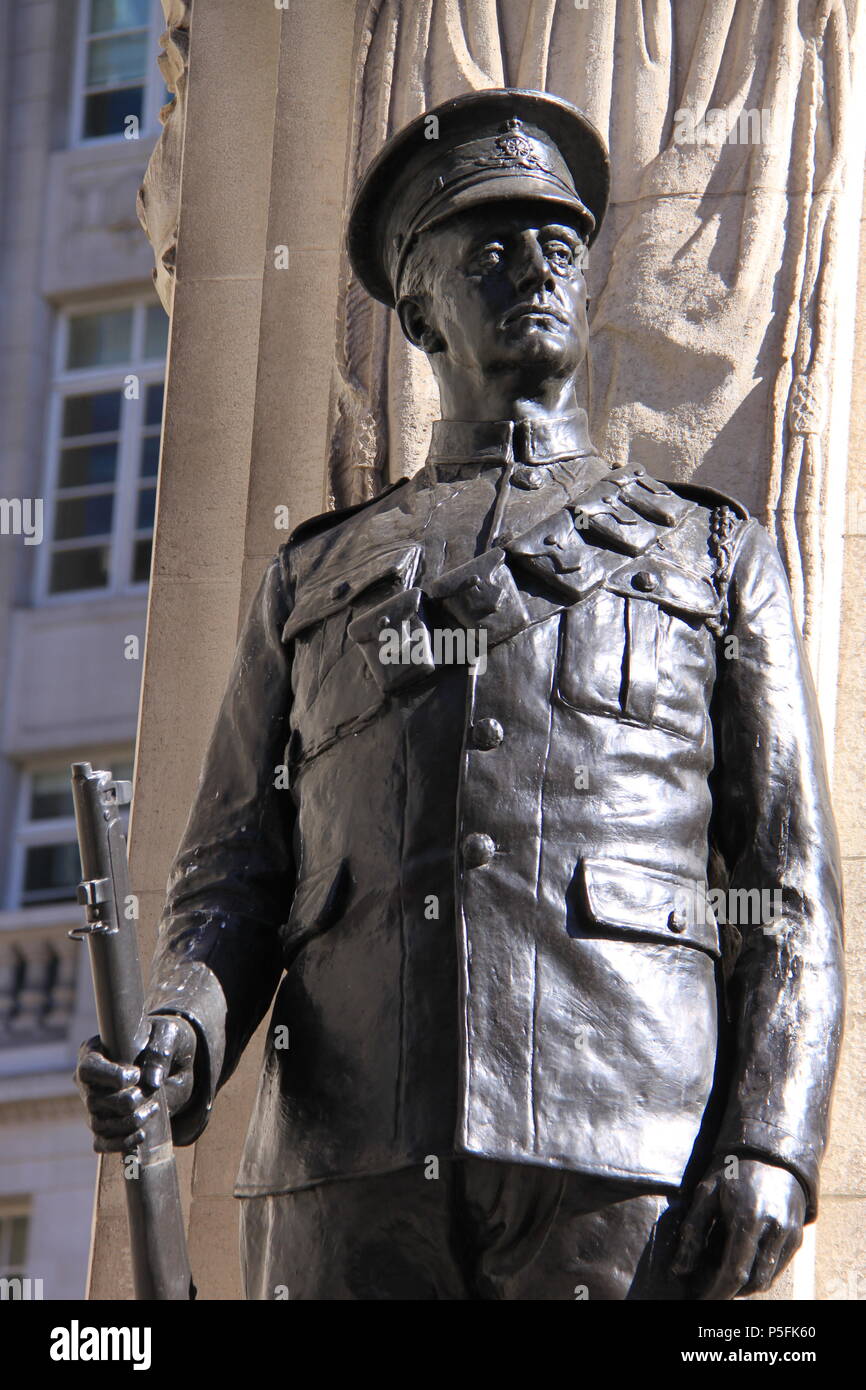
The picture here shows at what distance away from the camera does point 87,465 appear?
75.0 feet

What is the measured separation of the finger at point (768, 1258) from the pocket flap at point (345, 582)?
3.97 ft

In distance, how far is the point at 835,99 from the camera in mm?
6109

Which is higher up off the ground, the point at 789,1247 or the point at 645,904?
the point at 645,904

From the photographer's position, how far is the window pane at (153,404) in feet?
73.6

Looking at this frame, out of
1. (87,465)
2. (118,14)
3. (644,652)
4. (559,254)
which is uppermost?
(118,14)

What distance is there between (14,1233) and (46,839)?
151 inches

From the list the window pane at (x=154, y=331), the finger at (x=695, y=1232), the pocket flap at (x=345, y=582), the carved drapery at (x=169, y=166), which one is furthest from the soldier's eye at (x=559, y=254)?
the window pane at (x=154, y=331)

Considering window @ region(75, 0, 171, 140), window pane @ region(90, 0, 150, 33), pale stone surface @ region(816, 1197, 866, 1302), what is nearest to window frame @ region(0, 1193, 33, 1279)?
window @ region(75, 0, 171, 140)

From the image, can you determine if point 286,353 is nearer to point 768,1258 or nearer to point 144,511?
point 768,1258

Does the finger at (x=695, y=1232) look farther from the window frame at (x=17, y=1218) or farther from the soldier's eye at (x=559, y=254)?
the window frame at (x=17, y=1218)

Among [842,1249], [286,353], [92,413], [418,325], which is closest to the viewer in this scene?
[418,325]

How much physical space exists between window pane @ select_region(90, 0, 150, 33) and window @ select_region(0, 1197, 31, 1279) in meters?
10.4

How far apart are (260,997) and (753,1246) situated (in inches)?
38.5

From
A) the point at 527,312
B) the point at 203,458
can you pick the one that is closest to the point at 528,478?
the point at 527,312
